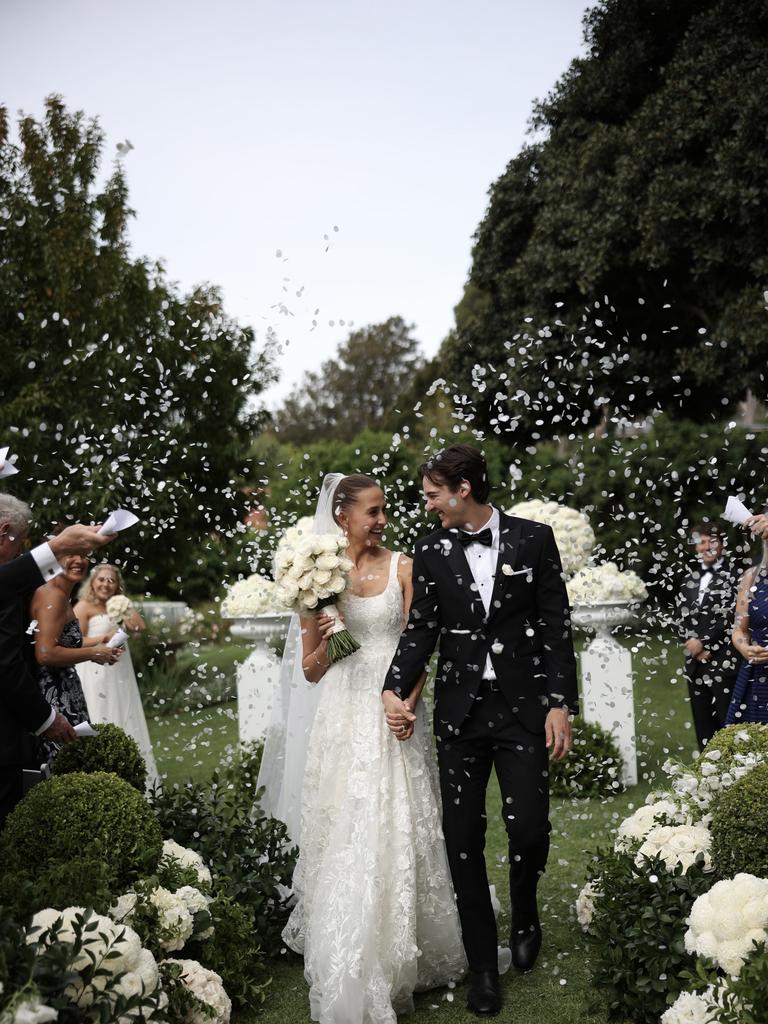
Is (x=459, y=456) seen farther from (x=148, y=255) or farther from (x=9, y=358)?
(x=148, y=255)

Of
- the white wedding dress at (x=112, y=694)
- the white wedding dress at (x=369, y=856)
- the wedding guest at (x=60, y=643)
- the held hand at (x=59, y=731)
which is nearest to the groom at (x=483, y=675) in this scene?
the white wedding dress at (x=369, y=856)

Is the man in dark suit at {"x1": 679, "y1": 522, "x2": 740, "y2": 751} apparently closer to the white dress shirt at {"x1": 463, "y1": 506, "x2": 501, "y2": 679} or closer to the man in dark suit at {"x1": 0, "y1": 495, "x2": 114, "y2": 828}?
the white dress shirt at {"x1": 463, "y1": 506, "x2": 501, "y2": 679}

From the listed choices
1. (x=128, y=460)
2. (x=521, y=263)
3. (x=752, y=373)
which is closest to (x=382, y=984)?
(x=128, y=460)

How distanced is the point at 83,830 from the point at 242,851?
1.33 m

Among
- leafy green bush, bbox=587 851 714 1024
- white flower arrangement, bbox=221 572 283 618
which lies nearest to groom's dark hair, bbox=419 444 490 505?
leafy green bush, bbox=587 851 714 1024

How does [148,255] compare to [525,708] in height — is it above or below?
above

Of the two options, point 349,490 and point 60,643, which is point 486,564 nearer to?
point 349,490

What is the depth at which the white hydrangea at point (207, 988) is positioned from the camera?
3.62 metres

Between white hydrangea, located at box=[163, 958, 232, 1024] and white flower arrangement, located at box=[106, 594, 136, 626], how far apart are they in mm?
4294

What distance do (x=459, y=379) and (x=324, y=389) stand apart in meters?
36.0

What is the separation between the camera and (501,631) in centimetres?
411

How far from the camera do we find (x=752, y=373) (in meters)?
10.8

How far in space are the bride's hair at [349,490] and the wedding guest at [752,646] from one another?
222 cm

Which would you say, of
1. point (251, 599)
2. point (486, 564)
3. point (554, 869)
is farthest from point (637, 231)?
point (486, 564)
